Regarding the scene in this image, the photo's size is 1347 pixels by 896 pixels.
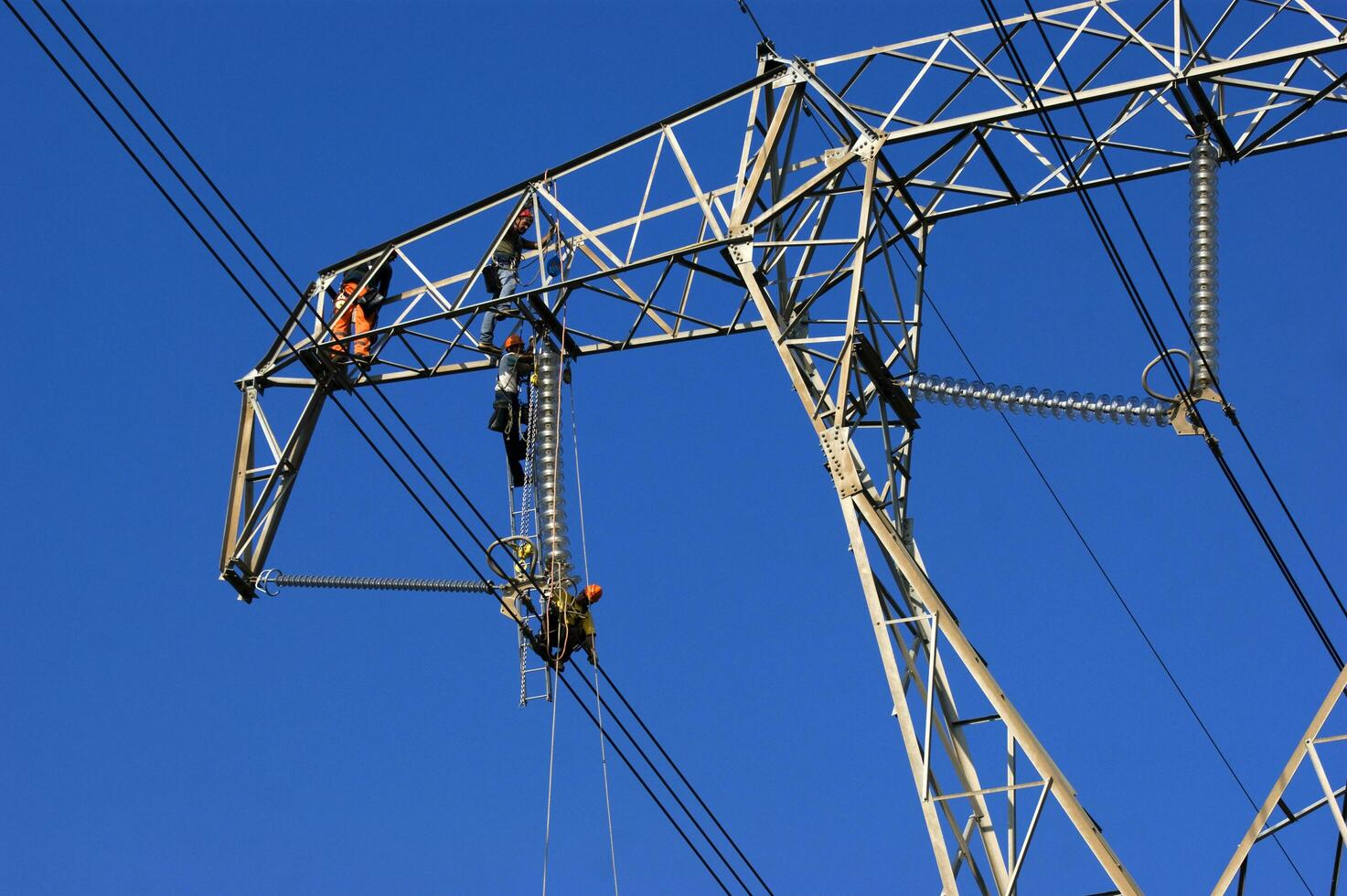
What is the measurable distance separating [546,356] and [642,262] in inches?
97.4

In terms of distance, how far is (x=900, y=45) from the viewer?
941 inches

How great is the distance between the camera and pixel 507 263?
2544 cm

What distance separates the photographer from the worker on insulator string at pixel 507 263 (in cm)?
2531

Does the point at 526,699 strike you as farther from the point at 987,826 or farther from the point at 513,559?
the point at 987,826

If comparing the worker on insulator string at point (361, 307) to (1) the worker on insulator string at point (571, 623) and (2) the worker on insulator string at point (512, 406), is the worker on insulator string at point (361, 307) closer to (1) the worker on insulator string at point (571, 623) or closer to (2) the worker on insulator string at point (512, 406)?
(2) the worker on insulator string at point (512, 406)

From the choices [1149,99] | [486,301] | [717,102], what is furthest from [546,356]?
[1149,99]

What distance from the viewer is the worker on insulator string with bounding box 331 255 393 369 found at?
2673cm

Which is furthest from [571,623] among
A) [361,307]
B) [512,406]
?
[361,307]

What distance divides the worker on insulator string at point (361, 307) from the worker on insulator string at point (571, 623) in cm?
432

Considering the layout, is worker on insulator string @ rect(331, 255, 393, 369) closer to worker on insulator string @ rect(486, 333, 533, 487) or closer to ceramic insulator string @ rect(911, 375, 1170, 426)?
worker on insulator string @ rect(486, 333, 533, 487)

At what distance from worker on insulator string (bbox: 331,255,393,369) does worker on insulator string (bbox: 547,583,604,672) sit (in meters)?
4.32

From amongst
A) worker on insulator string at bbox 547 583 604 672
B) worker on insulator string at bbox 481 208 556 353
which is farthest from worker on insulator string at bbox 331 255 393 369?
worker on insulator string at bbox 547 583 604 672

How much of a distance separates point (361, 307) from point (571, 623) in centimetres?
501

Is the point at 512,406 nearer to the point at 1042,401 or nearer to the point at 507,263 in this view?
the point at 507,263
